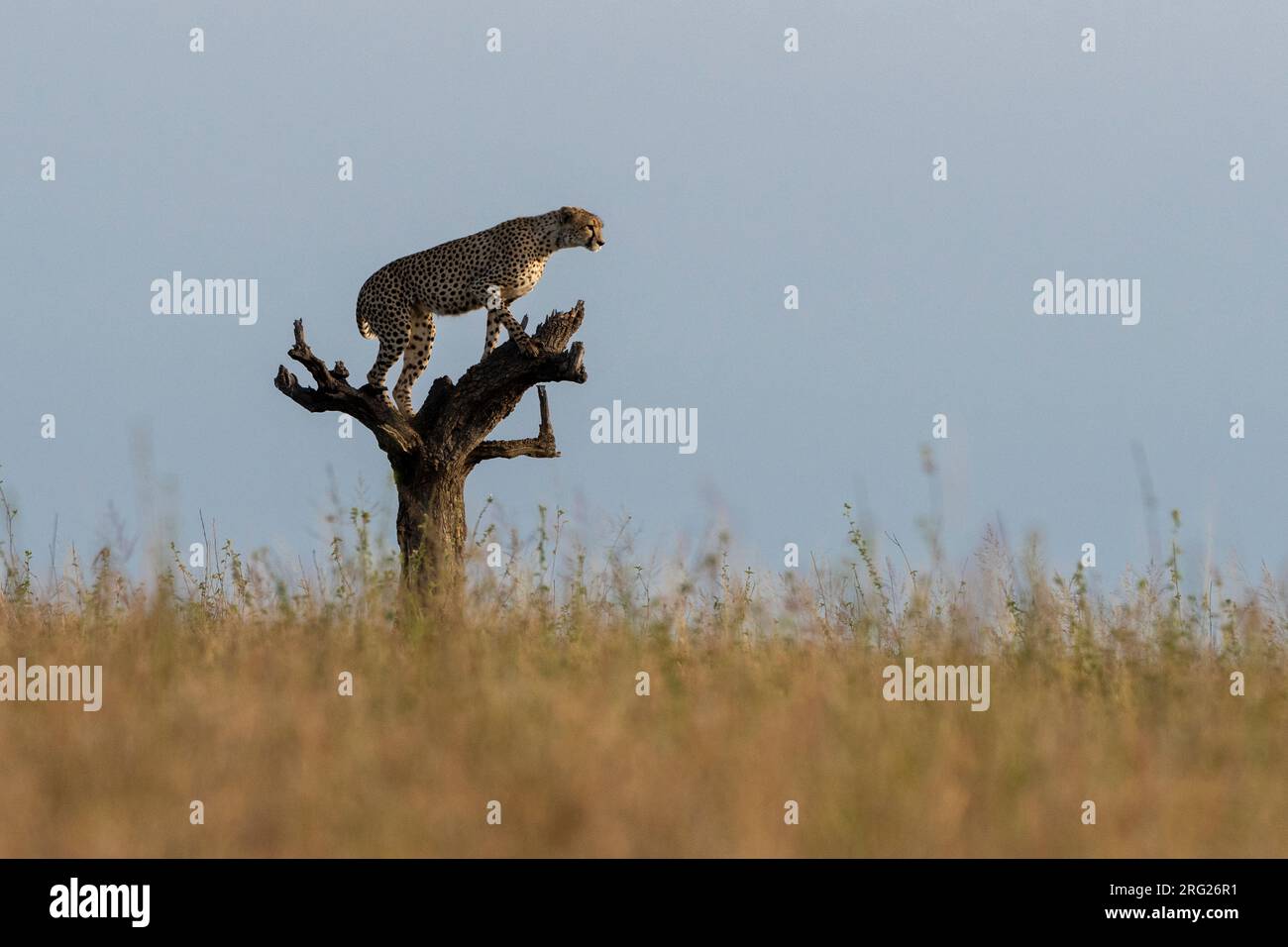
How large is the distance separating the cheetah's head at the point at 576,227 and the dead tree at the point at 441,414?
137 cm

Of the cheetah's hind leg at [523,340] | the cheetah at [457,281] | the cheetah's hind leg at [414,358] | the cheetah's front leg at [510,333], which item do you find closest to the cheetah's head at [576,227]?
the cheetah at [457,281]

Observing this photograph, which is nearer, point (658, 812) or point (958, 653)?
point (658, 812)

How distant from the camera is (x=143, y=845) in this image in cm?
381

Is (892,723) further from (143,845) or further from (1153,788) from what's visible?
(143,845)

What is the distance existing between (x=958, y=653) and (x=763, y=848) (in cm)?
293

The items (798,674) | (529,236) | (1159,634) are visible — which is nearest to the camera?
(798,674)

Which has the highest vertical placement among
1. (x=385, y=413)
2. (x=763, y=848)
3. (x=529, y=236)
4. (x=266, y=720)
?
(x=529, y=236)

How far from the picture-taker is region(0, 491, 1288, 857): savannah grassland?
3.96 meters

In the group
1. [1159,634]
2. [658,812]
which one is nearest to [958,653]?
[1159,634]

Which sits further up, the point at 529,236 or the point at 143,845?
the point at 529,236

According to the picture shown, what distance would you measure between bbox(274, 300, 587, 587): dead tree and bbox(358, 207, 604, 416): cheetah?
1.93 ft

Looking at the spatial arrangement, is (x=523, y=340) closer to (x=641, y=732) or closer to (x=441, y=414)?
(x=441, y=414)

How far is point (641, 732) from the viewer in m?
4.78

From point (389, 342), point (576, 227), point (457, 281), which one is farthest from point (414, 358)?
point (576, 227)
